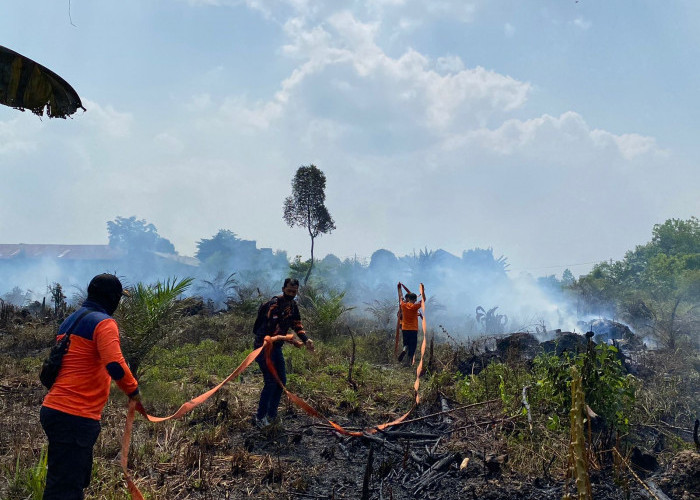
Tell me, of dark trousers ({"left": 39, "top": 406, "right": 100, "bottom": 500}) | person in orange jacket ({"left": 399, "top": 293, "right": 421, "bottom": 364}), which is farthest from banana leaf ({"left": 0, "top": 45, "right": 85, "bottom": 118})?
person in orange jacket ({"left": 399, "top": 293, "right": 421, "bottom": 364})

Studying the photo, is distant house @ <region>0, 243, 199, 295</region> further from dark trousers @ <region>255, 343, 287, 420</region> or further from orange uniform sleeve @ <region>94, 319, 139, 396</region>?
orange uniform sleeve @ <region>94, 319, 139, 396</region>

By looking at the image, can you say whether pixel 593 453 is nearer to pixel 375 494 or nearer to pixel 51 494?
pixel 375 494

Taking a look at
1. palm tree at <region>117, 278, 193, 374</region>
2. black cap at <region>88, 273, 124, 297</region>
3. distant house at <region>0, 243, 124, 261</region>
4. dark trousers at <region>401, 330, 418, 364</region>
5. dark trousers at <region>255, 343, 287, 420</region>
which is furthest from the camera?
distant house at <region>0, 243, 124, 261</region>

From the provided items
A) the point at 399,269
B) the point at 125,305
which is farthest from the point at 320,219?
the point at 399,269

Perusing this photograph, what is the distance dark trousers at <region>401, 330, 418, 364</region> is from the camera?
9906 millimetres

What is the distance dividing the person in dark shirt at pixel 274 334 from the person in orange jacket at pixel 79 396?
258 cm

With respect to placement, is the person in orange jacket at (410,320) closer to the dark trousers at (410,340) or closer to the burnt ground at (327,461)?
the dark trousers at (410,340)

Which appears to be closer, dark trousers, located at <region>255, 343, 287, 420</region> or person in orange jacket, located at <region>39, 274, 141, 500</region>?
person in orange jacket, located at <region>39, 274, 141, 500</region>

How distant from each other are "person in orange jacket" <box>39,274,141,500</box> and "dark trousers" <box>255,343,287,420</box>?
8.31 feet

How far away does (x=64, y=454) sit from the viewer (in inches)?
121

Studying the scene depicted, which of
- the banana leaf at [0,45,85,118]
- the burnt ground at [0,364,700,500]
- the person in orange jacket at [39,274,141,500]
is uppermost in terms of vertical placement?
the banana leaf at [0,45,85,118]

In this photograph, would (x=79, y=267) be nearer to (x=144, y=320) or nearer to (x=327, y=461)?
(x=144, y=320)

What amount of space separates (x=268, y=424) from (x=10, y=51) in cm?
507

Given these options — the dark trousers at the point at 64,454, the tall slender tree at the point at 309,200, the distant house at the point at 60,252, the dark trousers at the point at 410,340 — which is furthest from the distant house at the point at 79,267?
the dark trousers at the point at 64,454
